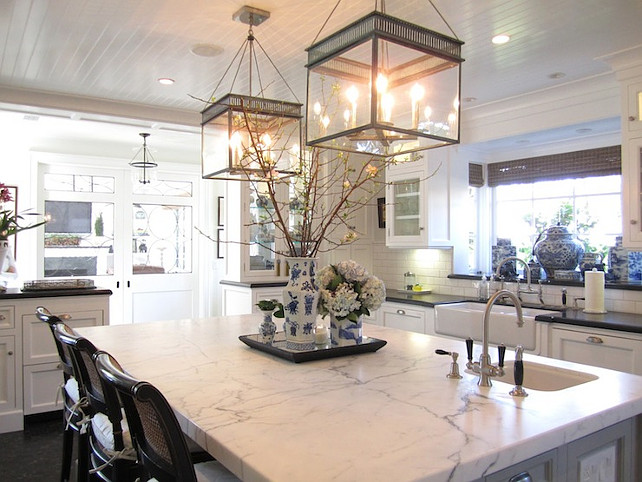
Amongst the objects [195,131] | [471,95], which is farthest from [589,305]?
[195,131]

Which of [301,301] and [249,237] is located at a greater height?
[249,237]

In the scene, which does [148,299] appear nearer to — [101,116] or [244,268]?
[244,268]

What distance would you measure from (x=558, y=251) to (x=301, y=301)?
276cm

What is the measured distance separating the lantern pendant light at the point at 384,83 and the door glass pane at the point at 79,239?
5.09 metres

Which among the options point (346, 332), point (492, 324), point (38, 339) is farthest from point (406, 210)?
point (38, 339)

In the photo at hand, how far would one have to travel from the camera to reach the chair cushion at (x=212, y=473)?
149cm

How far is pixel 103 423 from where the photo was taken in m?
1.81

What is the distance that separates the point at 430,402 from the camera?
1511 millimetres

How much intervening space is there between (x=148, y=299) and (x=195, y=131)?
2524 millimetres

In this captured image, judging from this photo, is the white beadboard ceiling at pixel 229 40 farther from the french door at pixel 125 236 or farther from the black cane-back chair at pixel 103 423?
the french door at pixel 125 236

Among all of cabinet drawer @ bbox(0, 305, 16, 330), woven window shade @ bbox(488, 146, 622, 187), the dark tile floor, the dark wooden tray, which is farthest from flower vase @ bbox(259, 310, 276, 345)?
woven window shade @ bbox(488, 146, 622, 187)

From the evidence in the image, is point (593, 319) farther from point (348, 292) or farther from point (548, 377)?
point (348, 292)

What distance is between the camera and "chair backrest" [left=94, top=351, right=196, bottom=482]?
115cm

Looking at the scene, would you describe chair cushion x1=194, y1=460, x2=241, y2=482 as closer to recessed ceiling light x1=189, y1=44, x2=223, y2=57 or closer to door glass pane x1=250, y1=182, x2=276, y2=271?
recessed ceiling light x1=189, y1=44, x2=223, y2=57
